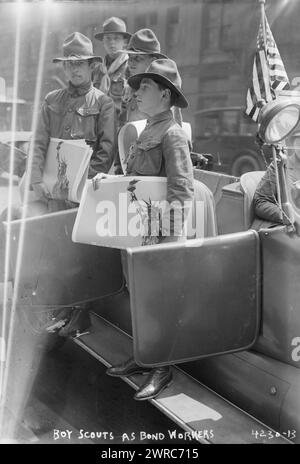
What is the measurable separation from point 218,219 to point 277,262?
122cm

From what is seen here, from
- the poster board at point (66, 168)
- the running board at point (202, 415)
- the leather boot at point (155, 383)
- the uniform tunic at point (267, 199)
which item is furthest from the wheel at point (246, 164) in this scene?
the leather boot at point (155, 383)

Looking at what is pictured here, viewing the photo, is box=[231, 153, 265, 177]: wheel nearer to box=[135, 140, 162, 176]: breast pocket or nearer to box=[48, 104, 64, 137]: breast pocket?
box=[48, 104, 64, 137]: breast pocket

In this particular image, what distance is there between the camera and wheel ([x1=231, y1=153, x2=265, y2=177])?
9664 mm

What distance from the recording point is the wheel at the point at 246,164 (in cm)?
966

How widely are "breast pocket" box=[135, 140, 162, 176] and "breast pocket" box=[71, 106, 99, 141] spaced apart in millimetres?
1045

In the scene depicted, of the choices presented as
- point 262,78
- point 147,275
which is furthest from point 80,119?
point 147,275

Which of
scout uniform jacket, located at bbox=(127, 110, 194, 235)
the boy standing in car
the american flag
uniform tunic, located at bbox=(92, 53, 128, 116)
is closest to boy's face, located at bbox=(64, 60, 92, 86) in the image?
uniform tunic, located at bbox=(92, 53, 128, 116)

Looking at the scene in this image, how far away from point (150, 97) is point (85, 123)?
109 centimetres

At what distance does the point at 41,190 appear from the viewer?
12.9 feet

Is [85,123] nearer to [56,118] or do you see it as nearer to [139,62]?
[56,118]

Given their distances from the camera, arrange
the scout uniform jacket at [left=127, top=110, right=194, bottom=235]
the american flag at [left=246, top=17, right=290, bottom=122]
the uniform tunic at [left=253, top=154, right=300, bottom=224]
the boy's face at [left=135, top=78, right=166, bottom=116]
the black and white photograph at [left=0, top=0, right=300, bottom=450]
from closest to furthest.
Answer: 1. the black and white photograph at [left=0, top=0, right=300, bottom=450]
2. the american flag at [left=246, top=17, right=290, bottom=122]
3. the scout uniform jacket at [left=127, top=110, right=194, bottom=235]
4. the boy's face at [left=135, top=78, right=166, bottom=116]
5. the uniform tunic at [left=253, top=154, right=300, bottom=224]

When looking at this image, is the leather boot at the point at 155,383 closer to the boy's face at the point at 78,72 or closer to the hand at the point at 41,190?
the hand at the point at 41,190

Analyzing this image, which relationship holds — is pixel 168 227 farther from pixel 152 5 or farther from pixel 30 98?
pixel 30 98
